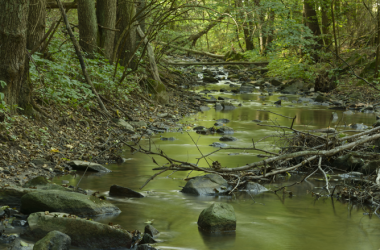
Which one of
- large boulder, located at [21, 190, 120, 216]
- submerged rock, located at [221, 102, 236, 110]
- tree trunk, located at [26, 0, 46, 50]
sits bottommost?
submerged rock, located at [221, 102, 236, 110]

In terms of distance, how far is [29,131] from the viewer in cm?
644

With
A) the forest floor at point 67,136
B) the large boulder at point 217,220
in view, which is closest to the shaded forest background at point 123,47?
the forest floor at point 67,136

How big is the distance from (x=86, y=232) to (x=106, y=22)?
8564 mm

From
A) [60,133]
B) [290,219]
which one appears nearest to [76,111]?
[60,133]

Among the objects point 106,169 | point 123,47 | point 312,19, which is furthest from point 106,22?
point 312,19

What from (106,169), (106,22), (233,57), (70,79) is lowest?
(106,169)

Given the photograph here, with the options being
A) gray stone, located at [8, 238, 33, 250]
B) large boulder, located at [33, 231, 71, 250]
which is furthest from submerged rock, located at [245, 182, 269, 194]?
gray stone, located at [8, 238, 33, 250]

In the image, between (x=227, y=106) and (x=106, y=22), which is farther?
(x=227, y=106)

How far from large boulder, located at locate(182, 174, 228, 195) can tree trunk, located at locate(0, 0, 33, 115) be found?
3.06 meters

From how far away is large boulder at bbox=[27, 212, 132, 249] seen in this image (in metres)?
3.63

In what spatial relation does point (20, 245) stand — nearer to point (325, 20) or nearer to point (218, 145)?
point (218, 145)

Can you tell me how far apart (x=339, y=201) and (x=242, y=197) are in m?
1.19

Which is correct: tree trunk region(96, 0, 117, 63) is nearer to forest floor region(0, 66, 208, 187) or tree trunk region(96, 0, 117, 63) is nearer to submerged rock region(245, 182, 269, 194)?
forest floor region(0, 66, 208, 187)

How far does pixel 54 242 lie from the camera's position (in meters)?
3.36
